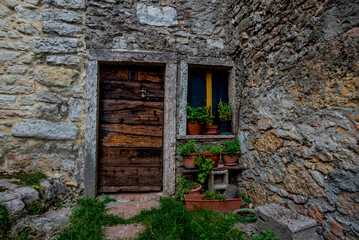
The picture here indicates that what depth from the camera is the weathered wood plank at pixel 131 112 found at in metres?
3.16

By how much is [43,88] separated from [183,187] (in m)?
2.40

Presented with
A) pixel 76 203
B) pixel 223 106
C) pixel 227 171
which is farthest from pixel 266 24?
pixel 76 203

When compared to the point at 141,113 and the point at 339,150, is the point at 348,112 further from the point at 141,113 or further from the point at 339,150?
the point at 141,113

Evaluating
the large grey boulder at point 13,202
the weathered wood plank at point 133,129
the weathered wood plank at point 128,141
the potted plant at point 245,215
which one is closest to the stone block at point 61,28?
the weathered wood plank at point 133,129

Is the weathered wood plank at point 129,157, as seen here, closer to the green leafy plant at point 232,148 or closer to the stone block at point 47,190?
the stone block at point 47,190

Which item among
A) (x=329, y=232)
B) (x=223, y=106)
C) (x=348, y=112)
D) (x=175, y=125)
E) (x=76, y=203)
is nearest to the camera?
(x=348, y=112)

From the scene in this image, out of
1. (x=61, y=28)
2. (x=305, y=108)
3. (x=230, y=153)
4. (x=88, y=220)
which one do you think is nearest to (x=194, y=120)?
(x=230, y=153)

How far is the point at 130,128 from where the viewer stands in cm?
320

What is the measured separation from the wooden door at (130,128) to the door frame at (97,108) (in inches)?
5.9

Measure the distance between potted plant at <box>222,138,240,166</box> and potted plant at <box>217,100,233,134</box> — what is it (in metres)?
0.29

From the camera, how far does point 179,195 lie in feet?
9.85

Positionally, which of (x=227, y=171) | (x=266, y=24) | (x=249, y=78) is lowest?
(x=227, y=171)

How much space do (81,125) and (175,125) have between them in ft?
4.39

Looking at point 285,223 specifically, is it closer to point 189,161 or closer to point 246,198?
point 246,198
